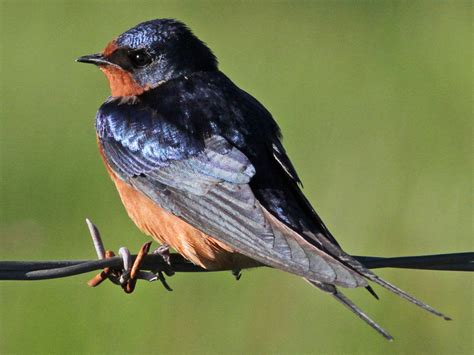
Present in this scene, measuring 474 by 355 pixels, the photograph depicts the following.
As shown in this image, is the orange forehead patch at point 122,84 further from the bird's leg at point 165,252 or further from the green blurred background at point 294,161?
the green blurred background at point 294,161

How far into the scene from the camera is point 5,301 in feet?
23.0

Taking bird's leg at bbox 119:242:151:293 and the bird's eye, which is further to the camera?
the bird's eye

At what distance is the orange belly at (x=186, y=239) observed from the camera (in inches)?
184

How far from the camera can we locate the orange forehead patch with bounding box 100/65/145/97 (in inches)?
209

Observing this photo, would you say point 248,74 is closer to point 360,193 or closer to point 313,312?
point 360,193

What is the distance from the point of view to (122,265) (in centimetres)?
430

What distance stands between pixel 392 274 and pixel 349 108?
197 centimetres

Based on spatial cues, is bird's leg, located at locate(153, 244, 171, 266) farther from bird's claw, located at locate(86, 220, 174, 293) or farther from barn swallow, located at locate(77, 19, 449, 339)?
bird's claw, located at locate(86, 220, 174, 293)

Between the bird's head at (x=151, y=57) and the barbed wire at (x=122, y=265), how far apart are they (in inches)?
37.0

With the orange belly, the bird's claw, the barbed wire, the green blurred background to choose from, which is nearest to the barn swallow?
the orange belly

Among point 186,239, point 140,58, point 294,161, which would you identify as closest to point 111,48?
point 140,58

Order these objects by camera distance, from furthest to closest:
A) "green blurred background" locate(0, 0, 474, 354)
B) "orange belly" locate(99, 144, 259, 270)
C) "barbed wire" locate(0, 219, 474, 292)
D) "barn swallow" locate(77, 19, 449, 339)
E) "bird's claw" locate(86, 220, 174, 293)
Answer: "green blurred background" locate(0, 0, 474, 354) < "orange belly" locate(99, 144, 259, 270) < "barn swallow" locate(77, 19, 449, 339) < "bird's claw" locate(86, 220, 174, 293) < "barbed wire" locate(0, 219, 474, 292)

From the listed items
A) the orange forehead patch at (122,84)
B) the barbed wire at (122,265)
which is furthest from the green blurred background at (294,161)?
the barbed wire at (122,265)

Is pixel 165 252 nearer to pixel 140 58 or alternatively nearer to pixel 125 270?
pixel 125 270
